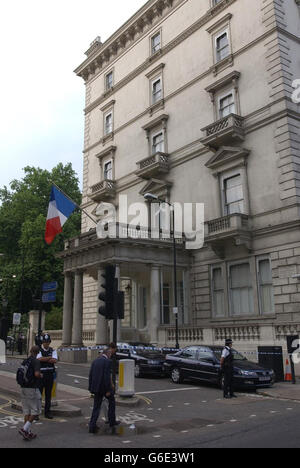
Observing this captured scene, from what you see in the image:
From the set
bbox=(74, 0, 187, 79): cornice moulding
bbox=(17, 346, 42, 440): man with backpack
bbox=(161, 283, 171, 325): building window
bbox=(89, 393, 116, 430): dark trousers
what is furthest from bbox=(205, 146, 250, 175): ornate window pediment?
bbox=(17, 346, 42, 440): man with backpack

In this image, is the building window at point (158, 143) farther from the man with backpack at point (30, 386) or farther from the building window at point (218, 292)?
the man with backpack at point (30, 386)

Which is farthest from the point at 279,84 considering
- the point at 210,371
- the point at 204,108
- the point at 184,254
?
the point at 210,371

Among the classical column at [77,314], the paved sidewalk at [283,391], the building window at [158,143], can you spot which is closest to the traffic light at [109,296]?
the paved sidewalk at [283,391]

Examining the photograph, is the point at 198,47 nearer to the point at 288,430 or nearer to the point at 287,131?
the point at 287,131

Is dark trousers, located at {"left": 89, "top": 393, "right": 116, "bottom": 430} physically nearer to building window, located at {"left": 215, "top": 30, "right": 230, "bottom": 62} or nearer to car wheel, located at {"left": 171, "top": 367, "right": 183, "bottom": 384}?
car wheel, located at {"left": 171, "top": 367, "right": 183, "bottom": 384}

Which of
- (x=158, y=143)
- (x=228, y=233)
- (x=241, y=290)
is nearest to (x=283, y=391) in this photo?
(x=241, y=290)

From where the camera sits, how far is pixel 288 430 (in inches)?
354

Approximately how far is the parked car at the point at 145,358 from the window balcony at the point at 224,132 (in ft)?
41.3

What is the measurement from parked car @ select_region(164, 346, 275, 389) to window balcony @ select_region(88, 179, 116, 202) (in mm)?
18324

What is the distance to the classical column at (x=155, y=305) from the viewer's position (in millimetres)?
25531

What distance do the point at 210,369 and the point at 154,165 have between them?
16.6 m

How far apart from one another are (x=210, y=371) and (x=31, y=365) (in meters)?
9.18

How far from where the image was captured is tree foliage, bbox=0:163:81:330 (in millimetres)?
Answer: 44125

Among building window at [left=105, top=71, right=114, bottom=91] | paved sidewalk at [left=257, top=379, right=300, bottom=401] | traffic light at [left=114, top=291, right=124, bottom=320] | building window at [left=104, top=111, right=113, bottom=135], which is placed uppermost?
building window at [left=105, top=71, right=114, bottom=91]
